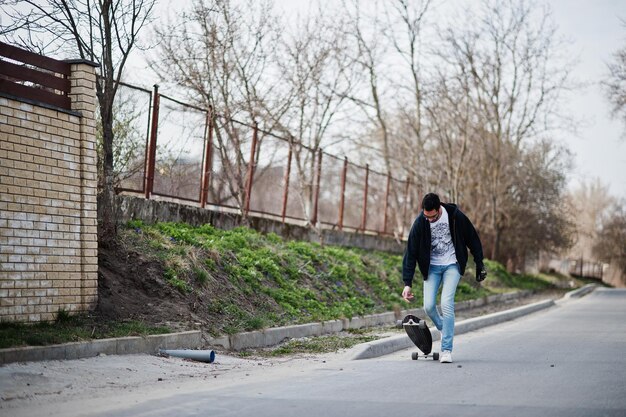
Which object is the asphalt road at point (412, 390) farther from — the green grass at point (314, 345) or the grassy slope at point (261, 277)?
the grassy slope at point (261, 277)

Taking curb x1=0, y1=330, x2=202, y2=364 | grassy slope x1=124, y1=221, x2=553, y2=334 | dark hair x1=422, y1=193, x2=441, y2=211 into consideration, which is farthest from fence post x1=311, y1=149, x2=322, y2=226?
dark hair x1=422, y1=193, x2=441, y2=211

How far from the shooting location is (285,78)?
824 inches

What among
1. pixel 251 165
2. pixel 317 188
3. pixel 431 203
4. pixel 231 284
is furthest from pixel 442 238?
pixel 317 188

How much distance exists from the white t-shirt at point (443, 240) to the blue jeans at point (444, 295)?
85mm

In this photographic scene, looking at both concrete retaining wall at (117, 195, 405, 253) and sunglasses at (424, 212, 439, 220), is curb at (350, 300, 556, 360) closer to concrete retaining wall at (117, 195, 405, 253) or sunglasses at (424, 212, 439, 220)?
sunglasses at (424, 212, 439, 220)

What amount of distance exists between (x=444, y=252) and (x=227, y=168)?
344 inches

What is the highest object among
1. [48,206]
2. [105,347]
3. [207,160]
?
[207,160]

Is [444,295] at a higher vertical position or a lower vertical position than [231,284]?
higher

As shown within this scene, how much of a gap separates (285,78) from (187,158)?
557 cm

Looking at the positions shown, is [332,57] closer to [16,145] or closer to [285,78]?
[285,78]

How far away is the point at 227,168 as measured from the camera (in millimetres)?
17766

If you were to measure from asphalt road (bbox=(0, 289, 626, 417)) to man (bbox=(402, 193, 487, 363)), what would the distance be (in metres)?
0.62

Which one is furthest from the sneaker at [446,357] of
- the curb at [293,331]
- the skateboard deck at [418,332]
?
the curb at [293,331]

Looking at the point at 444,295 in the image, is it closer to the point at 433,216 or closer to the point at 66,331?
the point at 433,216
